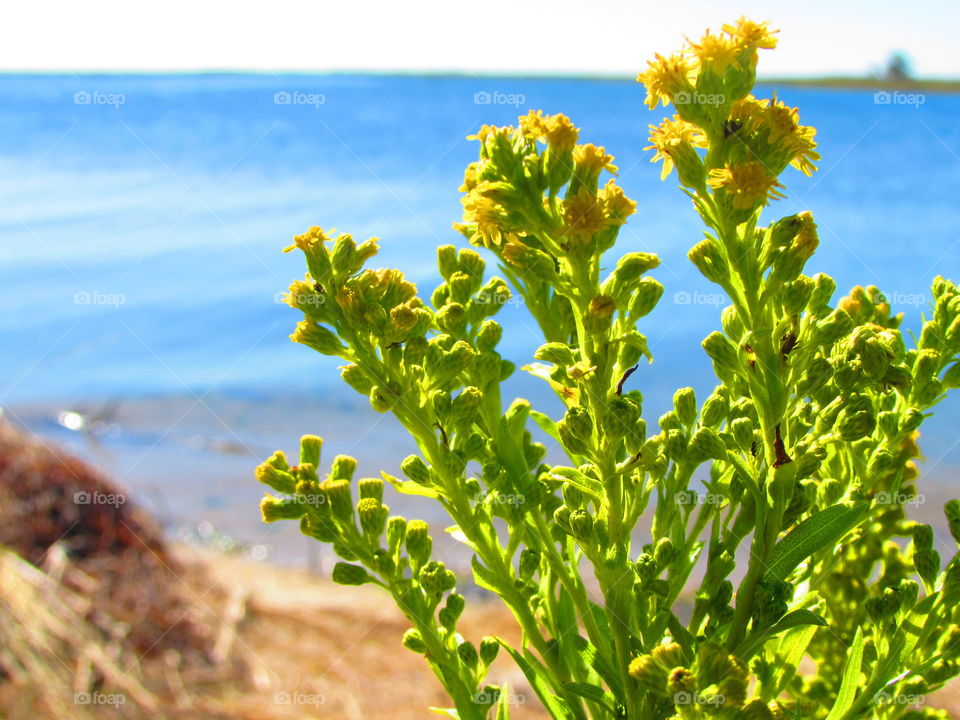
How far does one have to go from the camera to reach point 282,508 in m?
0.71

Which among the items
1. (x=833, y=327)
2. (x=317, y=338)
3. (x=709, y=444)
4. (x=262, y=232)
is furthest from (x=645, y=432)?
(x=262, y=232)

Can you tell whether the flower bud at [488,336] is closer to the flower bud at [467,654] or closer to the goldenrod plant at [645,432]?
the goldenrod plant at [645,432]

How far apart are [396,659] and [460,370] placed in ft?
8.91

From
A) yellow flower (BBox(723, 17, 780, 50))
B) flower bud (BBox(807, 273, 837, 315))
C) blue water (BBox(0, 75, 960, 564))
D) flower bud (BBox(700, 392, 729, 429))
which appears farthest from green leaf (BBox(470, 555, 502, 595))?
blue water (BBox(0, 75, 960, 564))

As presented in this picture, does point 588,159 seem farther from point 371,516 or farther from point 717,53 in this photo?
point 371,516

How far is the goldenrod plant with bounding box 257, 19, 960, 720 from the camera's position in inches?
23.5

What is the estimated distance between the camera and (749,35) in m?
0.60

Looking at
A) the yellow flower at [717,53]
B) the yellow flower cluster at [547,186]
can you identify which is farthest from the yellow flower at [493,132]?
the yellow flower at [717,53]

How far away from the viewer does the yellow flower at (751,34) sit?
60cm

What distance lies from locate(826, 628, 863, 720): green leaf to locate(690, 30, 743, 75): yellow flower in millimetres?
436

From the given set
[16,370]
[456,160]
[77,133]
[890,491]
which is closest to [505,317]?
[16,370]

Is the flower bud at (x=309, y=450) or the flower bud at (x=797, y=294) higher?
the flower bud at (x=797, y=294)

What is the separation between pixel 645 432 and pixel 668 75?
25 cm

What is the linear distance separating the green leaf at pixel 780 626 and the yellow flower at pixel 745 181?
0.91ft
